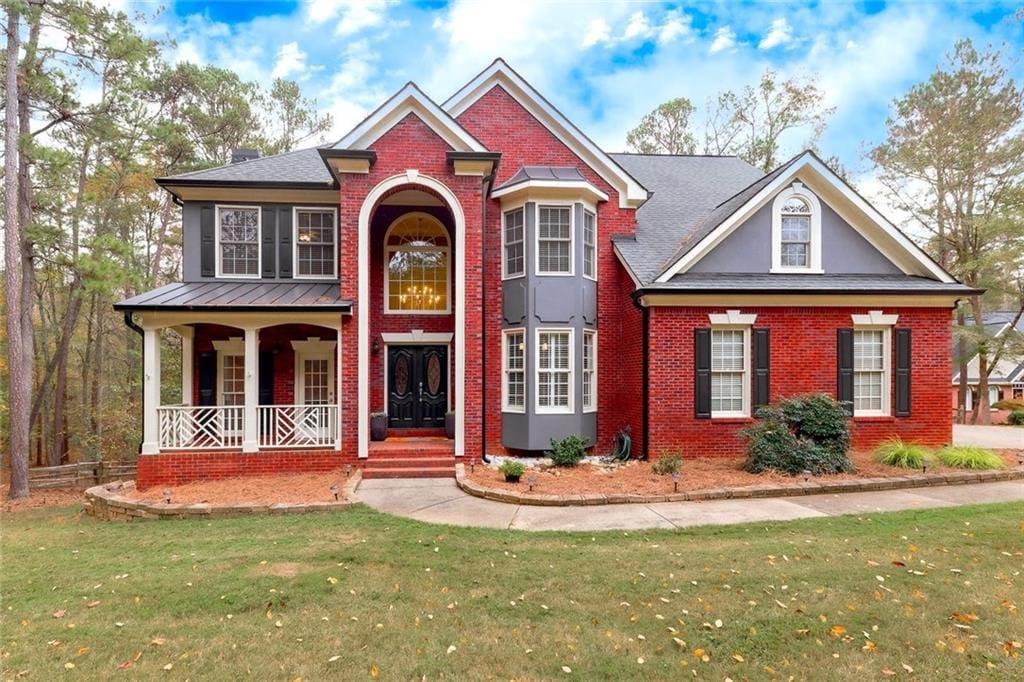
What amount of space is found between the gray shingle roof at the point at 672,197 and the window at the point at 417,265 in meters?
4.47

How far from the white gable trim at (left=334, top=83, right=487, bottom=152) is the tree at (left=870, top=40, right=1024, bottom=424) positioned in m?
21.5

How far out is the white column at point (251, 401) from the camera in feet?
33.4

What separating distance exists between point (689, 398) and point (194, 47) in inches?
864

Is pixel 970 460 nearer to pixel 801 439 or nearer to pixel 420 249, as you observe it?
pixel 801 439

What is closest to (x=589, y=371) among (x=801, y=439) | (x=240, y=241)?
(x=801, y=439)

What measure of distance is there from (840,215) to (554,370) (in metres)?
7.74

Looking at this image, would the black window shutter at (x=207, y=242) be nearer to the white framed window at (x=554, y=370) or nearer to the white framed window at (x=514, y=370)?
the white framed window at (x=514, y=370)

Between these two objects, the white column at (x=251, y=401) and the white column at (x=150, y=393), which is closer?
the white column at (x=150, y=393)

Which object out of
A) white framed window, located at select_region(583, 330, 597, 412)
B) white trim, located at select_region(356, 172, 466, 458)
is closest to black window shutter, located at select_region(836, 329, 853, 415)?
white framed window, located at select_region(583, 330, 597, 412)

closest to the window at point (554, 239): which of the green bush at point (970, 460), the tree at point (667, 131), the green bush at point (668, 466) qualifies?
the green bush at point (668, 466)

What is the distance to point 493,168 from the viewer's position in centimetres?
1089

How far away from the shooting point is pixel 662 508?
24.8 ft

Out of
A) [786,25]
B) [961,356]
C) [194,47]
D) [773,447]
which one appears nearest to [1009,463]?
[773,447]

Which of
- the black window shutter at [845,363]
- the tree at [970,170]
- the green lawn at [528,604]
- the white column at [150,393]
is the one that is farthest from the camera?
the tree at [970,170]
